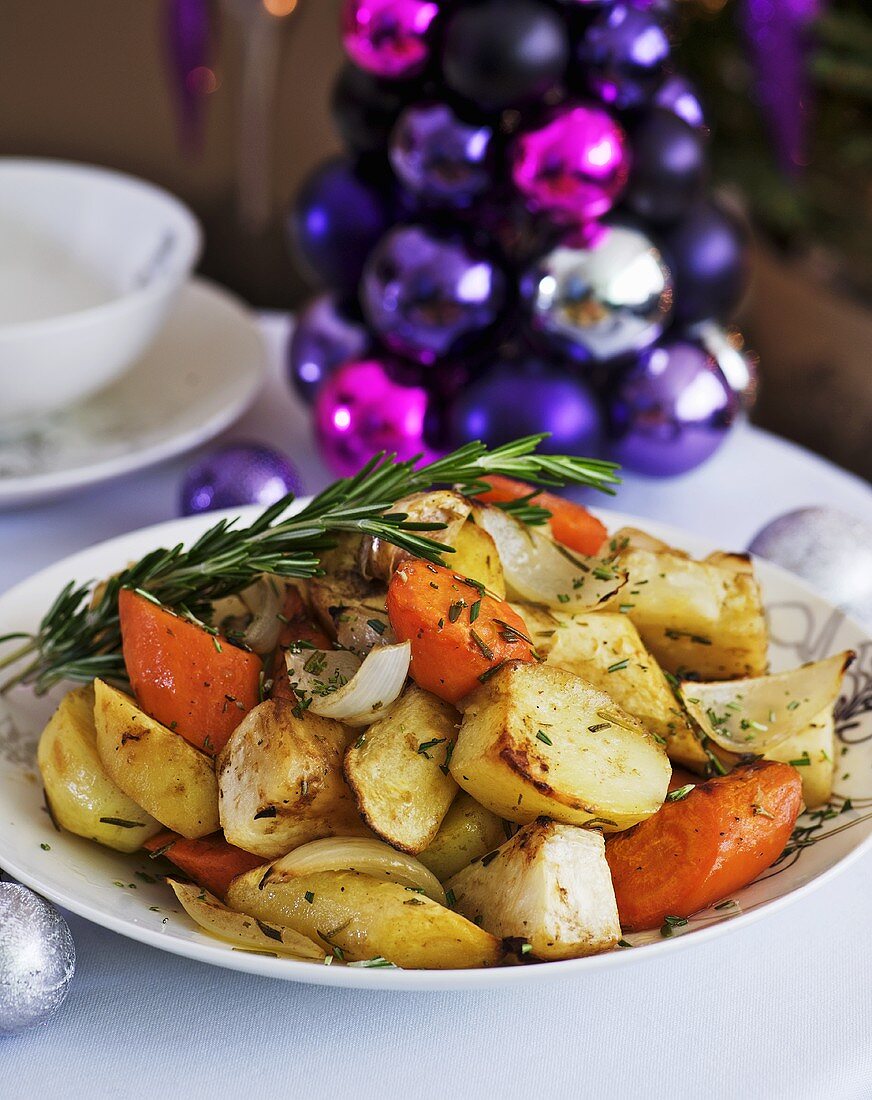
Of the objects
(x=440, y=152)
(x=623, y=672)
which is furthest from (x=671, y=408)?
(x=623, y=672)

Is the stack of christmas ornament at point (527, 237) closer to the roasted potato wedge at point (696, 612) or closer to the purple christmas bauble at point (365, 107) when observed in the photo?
the purple christmas bauble at point (365, 107)

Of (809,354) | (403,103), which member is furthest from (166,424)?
(809,354)

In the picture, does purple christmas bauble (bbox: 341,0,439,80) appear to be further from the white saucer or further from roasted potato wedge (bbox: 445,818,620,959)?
roasted potato wedge (bbox: 445,818,620,959)

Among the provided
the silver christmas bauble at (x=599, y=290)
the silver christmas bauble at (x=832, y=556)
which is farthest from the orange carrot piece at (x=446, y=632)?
the silver christmas bauble at (x=599, y=290)

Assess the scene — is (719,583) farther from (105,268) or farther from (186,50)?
(186,50)

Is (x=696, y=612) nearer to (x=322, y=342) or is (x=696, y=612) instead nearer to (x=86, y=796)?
(x=86, y=796)
